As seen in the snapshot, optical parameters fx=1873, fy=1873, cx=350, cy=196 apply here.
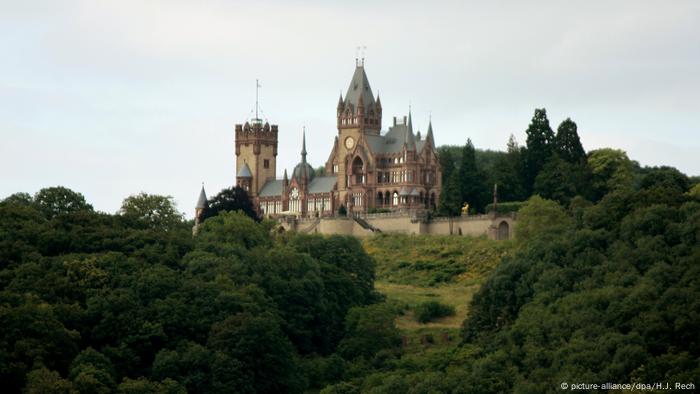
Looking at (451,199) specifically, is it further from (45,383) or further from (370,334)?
(45,383)

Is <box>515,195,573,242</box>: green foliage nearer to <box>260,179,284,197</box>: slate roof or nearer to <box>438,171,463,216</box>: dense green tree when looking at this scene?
<box>438,171,463,216</box>: dense green tree

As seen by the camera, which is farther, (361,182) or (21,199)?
(361,182)

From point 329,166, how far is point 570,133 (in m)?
21.7

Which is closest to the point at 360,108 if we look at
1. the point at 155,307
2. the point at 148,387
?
the point at 155,307

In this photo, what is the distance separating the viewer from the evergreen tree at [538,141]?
12925 cm

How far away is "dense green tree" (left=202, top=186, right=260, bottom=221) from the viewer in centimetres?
12612

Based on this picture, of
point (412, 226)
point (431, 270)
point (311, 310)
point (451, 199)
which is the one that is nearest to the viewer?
point (311, 310)

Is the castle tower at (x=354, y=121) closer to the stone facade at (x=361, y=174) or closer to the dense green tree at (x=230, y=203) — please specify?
the stone facade at (x=361, y=174)

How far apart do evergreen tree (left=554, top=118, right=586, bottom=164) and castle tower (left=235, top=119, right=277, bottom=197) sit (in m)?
27.8

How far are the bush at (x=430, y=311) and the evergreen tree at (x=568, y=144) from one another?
1150 inches

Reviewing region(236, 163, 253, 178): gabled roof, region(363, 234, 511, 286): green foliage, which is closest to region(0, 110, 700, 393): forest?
region(363, 234, 511, 286): green foliage

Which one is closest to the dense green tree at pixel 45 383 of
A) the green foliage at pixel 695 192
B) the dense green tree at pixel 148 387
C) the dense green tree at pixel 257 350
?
the dense green tree at pixel 148 387

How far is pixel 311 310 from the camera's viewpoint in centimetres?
9450

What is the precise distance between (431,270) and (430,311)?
13.6 m
